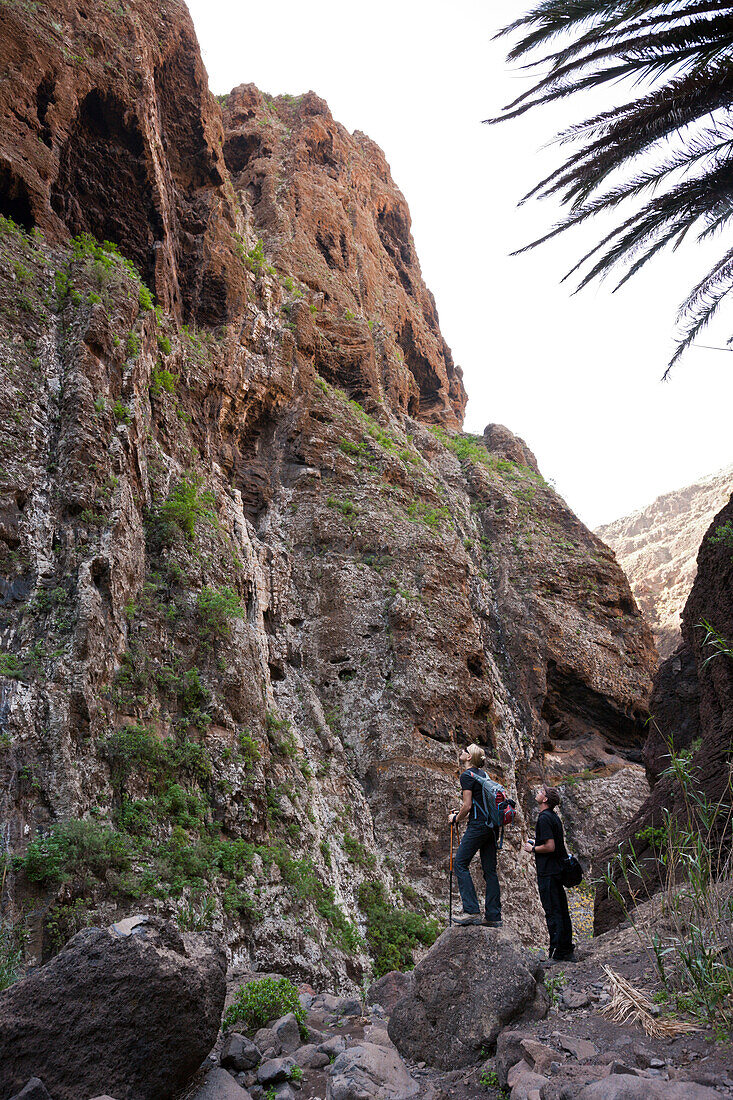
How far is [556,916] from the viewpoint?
6.63m

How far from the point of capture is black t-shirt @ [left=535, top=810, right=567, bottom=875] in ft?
22.1

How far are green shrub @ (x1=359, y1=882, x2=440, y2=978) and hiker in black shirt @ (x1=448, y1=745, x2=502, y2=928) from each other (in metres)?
5.97

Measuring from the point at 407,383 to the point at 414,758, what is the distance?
60.8 feet

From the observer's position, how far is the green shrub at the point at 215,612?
10.9 m

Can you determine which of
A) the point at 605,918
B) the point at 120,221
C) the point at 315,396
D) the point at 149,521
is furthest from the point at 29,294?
the point at 605,918

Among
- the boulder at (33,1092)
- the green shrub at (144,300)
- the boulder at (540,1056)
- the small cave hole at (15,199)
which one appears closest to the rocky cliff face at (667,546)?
the green shrub at (144,300)

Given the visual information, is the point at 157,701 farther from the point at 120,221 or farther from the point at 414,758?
the point at 120,221

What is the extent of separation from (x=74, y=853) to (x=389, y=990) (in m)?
3.69

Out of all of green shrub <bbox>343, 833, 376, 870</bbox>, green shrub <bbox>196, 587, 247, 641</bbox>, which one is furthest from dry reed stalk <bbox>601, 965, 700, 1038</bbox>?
green shrub <bbox>343, 833, 376, 870</bbox>

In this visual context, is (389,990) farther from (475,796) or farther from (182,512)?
(182,512)

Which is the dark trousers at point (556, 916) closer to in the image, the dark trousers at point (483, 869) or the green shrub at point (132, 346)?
the dark trousers at point (483, 869)

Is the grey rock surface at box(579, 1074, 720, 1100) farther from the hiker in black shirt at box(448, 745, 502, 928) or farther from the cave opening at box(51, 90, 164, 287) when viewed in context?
the cave opening at box(51, 90, 164, 287)

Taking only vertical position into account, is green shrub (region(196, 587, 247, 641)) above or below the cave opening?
below

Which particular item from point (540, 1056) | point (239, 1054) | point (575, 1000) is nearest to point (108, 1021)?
point (239, 1054)
